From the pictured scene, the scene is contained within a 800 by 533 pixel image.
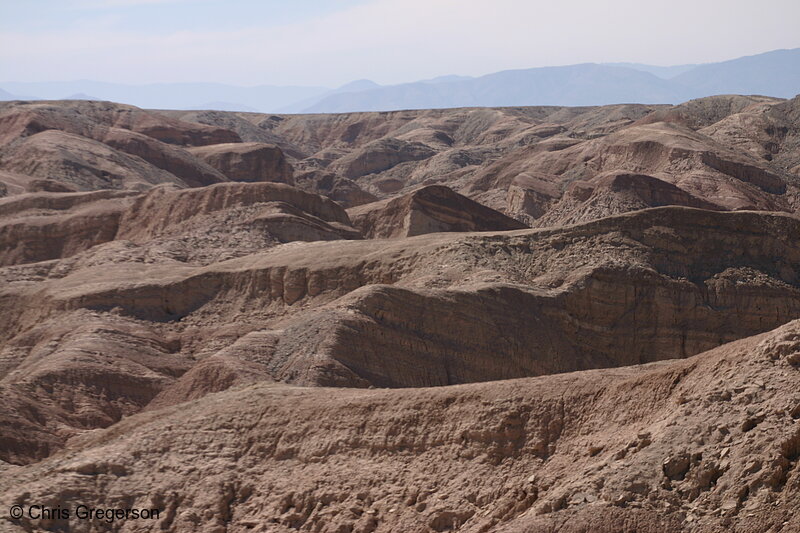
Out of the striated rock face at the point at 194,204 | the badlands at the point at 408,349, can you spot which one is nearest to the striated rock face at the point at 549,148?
the badlands at the point at 408,349

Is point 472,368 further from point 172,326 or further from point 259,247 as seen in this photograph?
point 259,247

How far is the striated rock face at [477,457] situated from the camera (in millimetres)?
13648

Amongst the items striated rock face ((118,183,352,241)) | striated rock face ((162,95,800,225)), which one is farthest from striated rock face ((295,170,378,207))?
striated rock face ((118,183,352,241))

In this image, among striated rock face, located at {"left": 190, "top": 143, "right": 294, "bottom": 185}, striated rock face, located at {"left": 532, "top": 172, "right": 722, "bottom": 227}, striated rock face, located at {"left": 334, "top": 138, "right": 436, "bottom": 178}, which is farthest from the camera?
striated rock face, located at {"left": 334, "top": 138, "right": 436, "bottom": 178}

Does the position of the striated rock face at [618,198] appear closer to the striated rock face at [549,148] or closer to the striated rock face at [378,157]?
the striated rock face at [549,148]

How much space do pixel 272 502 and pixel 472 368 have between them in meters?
11.1

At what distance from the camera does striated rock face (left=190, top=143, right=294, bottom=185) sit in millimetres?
76062

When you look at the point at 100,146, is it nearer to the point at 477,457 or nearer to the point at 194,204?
the point at 194,204

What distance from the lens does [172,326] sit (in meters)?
32.8

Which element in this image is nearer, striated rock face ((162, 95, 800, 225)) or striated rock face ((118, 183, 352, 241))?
striated rock face ((118, 183, 352, 241))

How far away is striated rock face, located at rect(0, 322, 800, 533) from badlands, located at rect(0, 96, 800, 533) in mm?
39

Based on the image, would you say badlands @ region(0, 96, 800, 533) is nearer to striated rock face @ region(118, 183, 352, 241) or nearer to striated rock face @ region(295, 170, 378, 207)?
striated rock face @ region(118, 183, 352, 241)

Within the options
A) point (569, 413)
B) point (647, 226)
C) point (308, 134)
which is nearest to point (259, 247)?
point (647, 226)

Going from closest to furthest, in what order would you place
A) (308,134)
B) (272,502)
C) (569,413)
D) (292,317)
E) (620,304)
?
1. (569,413)
2. (272,502)
3. (292,317)
4. (620,304)
5. (308,134)
